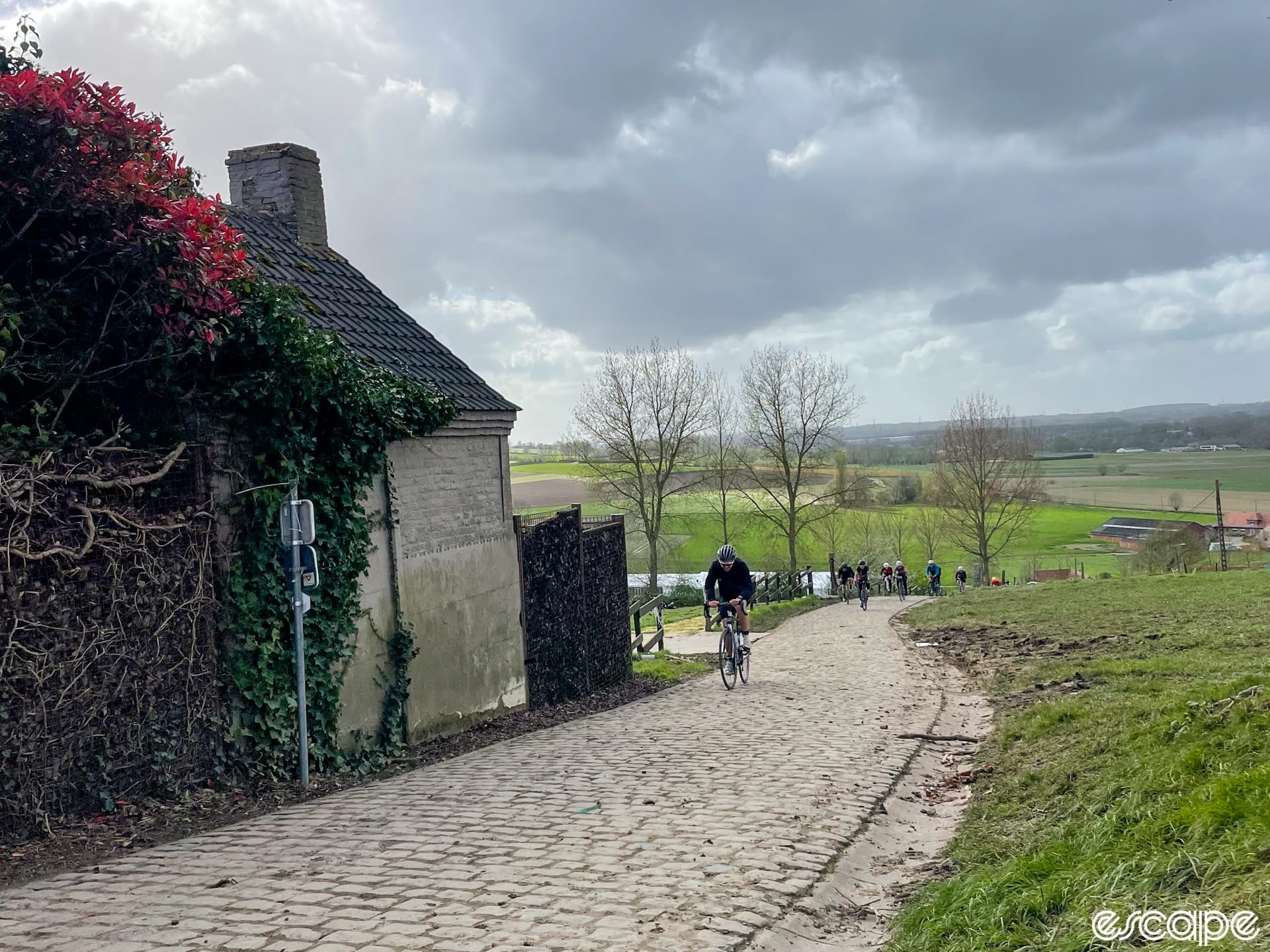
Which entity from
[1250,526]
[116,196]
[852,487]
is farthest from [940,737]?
[1250,526]

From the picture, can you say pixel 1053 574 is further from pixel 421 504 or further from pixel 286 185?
pixel 421 504

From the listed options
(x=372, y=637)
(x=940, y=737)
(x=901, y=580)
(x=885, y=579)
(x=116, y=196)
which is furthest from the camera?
(x=885, y=579)

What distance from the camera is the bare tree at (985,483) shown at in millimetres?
58312

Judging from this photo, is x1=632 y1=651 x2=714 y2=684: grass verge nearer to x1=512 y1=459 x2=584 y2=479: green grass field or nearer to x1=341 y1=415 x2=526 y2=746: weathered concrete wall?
x1=341 y1=415 x2=526 y2=746: weathered concrete wall

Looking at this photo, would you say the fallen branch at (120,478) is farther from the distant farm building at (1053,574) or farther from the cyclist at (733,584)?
the distant farm building at (1053,574)

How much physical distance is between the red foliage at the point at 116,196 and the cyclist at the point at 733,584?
28.6ft

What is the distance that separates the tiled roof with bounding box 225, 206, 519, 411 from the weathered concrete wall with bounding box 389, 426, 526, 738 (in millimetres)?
677

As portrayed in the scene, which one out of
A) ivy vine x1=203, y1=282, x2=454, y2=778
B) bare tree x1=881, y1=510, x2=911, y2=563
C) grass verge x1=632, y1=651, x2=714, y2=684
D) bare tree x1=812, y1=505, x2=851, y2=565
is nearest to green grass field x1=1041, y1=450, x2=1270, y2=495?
bare tree x1=881, y1=510, x2=911, y2=563

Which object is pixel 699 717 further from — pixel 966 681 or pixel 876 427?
pixel 876 427

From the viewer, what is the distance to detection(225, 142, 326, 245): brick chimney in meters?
14.5

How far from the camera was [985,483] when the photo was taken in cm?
5856

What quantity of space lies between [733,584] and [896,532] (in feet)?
187

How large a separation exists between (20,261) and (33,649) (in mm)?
3098

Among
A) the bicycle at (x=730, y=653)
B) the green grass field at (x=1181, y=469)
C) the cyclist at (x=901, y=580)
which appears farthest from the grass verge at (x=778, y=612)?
the green grass field at (x=1181, y=469)
